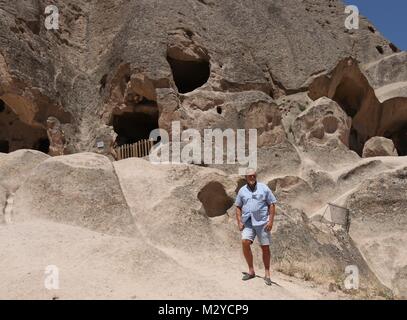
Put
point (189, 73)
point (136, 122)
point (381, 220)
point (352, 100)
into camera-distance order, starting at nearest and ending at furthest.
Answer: point (381, 220) → point (189, 73) → point (136, 122) → point (352, 100)

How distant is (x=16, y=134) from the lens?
14977 mm

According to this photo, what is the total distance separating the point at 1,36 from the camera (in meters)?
13.1

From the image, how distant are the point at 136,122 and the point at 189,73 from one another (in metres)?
2.08

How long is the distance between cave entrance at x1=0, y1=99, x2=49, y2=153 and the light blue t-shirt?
9.64m

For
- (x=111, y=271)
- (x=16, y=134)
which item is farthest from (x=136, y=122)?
(x=111, y=271)

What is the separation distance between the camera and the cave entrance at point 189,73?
50.5 ft

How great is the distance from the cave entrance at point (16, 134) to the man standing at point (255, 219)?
9650 mm

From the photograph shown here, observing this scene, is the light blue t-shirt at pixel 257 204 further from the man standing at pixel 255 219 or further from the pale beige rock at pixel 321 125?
the pale beige rock at pixel 321 125

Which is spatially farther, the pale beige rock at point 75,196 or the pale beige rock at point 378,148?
the pale beige rock at point 378,148

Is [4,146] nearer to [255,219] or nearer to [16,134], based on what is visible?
[16,134]

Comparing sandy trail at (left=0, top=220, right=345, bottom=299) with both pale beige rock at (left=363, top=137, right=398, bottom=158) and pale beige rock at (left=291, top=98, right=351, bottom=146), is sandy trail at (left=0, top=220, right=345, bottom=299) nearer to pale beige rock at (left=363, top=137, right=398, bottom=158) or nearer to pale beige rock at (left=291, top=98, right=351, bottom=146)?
pale beige rock at (left=291, top=98, right=351, bottom=146)

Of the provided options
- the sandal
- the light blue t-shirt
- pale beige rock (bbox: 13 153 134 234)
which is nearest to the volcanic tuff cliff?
pale beige rock (bbox: 13 153 134 234)

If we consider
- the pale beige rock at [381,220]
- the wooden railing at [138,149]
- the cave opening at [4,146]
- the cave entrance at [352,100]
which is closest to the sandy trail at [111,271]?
the pale beige rock at [381,220]
